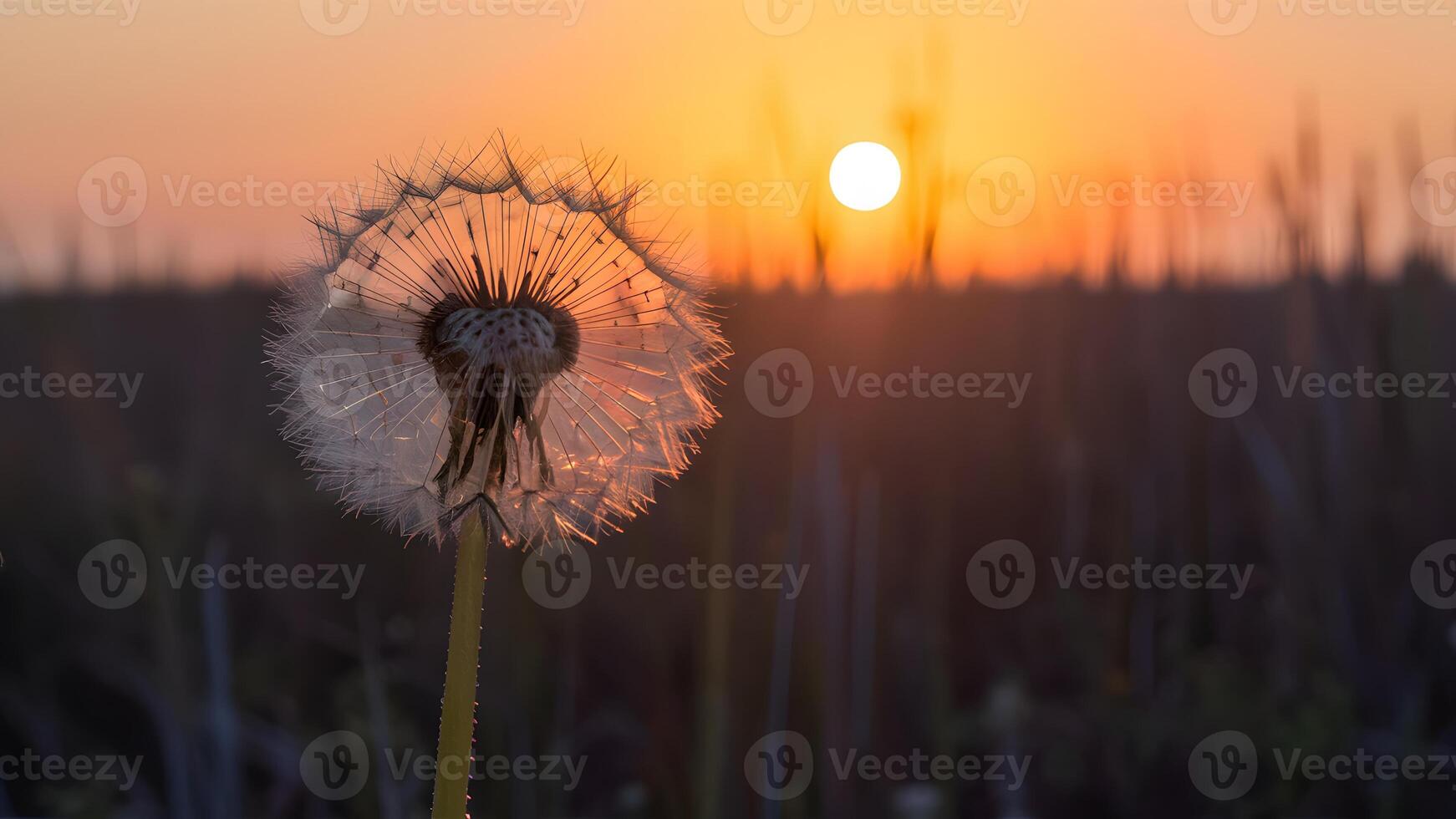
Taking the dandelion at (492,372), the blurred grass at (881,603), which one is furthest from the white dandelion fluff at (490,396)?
the blurred grass at (881,603)

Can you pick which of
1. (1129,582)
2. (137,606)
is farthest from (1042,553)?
(137,606)

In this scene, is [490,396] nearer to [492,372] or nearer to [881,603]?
[492,372]

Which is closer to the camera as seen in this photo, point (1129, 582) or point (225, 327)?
point (1129, 582)

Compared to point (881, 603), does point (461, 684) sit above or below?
above

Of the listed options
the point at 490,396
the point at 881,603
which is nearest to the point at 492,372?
the point at 490,396

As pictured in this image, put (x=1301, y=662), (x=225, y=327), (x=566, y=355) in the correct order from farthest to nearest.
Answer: (x=225, y=327)
(x=1301, y=662)
(x=566, y=355)

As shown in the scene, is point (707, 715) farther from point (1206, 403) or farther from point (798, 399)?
point (1206, 403)

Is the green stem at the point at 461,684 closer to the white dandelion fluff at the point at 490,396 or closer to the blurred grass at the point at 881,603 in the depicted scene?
the white dandelion fluff at the point at 490,396

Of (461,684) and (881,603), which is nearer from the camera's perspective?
(461,684)
